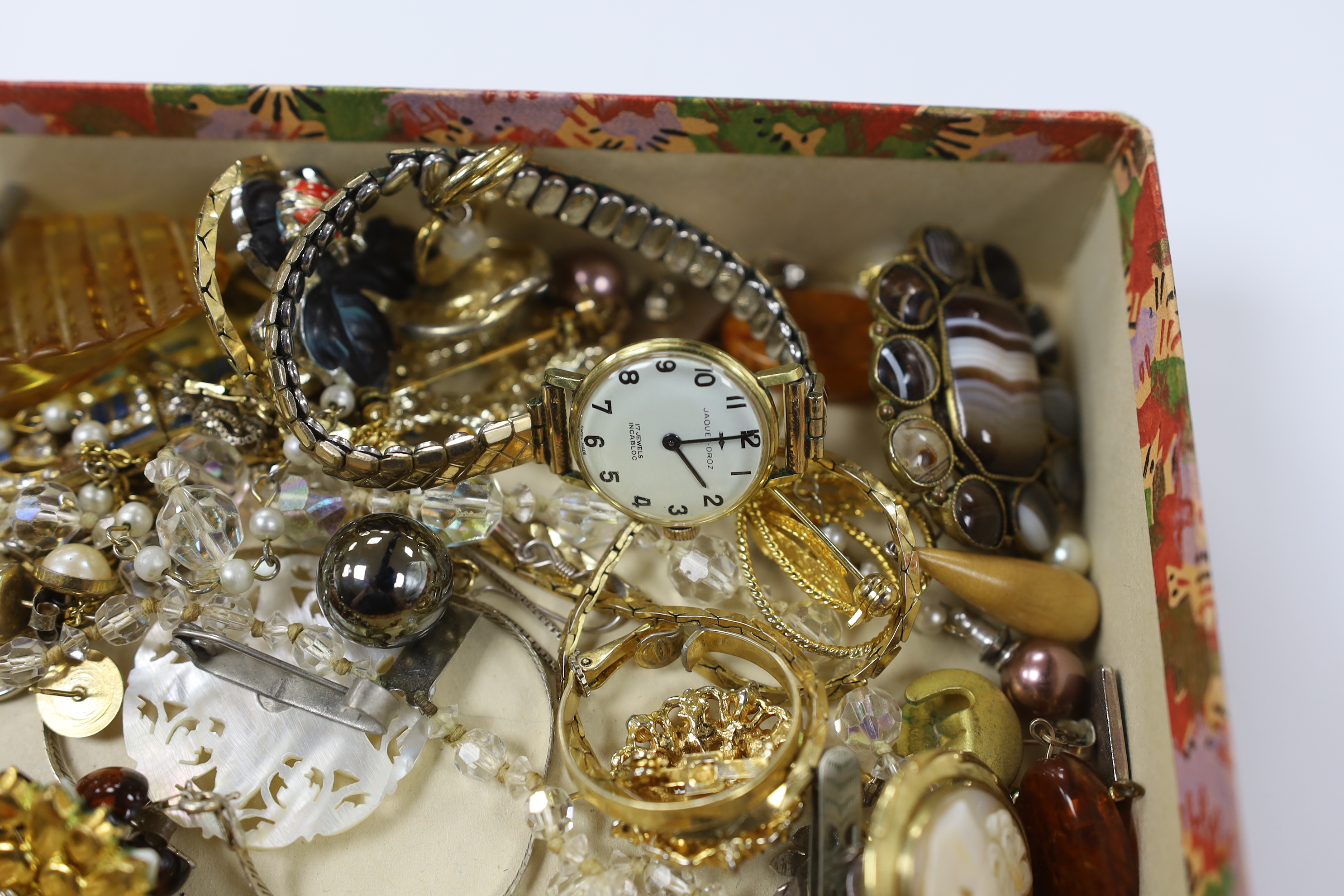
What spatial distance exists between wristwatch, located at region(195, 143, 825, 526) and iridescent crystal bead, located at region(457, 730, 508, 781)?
0.33m

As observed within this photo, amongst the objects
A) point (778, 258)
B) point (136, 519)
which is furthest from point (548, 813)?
point (778, 258)

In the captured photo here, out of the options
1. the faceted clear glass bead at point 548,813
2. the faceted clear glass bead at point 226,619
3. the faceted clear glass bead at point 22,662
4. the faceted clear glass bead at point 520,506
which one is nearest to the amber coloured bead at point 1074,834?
the faceted clear glass bead at point 548,813

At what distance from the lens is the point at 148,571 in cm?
117

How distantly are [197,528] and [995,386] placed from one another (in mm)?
Result: 1107

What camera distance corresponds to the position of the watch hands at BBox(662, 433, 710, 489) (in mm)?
1097

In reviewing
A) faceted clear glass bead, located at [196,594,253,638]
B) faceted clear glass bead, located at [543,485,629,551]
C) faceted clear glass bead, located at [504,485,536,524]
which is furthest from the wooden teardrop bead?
faceted clear glass bead, located at [196,594,253,638]

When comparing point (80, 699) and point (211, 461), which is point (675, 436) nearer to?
point (211, 461)

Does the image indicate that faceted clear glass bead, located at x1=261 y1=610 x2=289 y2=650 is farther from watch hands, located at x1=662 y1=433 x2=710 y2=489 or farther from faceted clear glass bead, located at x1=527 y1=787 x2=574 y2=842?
watch hands, located at x1=662 y1=433 x2=710 y2=489

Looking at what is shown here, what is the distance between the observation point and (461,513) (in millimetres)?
1221

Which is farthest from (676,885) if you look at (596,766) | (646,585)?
(646,585)

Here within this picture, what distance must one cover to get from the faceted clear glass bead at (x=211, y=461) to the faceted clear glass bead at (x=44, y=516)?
144 millimetres

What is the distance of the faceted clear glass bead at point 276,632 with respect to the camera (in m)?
1.17

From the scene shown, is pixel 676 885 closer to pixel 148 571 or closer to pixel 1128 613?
pixel 1128 613

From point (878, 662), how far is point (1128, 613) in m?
0.32
